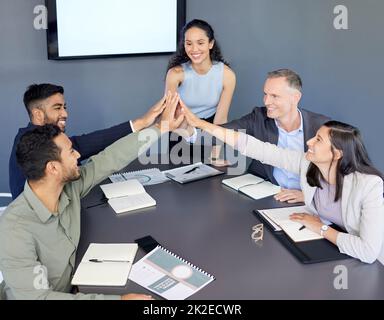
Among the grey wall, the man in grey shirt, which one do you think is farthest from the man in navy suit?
the grey wall

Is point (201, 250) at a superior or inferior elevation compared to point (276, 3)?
inferior

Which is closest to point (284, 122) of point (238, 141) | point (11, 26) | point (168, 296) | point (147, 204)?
point (238, 141)

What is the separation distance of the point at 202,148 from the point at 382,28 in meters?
1.67

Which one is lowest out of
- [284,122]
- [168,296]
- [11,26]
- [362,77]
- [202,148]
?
[168,296]

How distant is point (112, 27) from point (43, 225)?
2.43 m

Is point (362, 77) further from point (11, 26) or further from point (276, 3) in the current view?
point (11, 26)

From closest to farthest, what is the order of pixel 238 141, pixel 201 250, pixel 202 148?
pixel 201 250, pixel 238 141, pixel 202 148

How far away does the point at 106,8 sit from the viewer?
350cm

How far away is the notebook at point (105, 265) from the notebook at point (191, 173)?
73cm

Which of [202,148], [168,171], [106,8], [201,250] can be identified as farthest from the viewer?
[106,8]

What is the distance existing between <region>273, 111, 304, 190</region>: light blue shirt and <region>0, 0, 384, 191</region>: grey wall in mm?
1307

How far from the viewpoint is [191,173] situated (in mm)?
2441

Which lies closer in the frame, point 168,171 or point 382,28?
point 168,171

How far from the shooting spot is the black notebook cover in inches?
61.5
